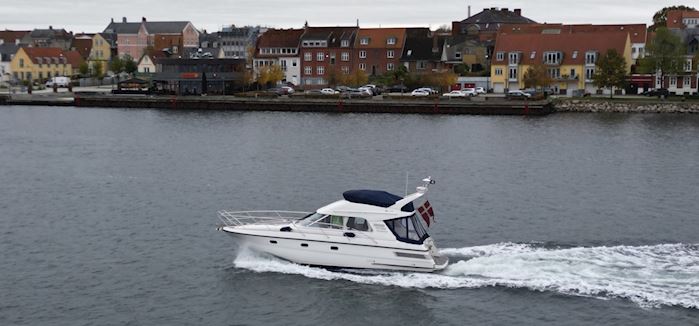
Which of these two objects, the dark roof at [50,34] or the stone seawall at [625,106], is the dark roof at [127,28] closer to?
the dark roof at [50,34]

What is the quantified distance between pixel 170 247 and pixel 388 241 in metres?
9.60

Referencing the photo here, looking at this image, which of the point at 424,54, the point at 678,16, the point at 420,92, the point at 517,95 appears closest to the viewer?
the point at 517,95

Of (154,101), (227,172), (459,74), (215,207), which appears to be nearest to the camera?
(215,207)

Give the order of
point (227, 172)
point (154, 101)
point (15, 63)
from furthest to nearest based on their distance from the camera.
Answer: point (15, 63), point (154, 101), point (227, 172)

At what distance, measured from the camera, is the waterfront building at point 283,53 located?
13238cm

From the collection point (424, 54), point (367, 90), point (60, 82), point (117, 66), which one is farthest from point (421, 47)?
point (117, 66)

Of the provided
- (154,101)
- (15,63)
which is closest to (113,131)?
(154,101)

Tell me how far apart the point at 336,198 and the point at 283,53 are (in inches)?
3459

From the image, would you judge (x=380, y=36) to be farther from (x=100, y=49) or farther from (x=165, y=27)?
(x=100, y=49)

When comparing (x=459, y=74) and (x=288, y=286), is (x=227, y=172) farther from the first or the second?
(x=459, y=74)

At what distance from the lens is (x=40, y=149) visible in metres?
69.8

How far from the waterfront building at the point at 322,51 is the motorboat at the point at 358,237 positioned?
9580 cm

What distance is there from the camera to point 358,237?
107ft

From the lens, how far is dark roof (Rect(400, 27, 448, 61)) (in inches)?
4899
